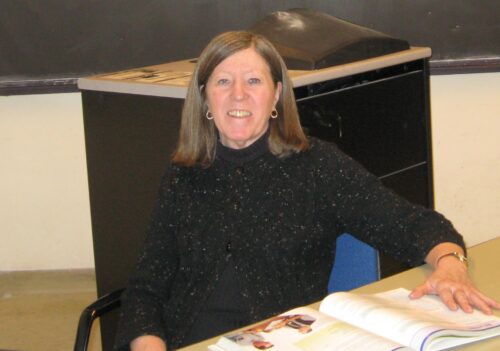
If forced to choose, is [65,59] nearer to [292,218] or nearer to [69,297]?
[69,297]

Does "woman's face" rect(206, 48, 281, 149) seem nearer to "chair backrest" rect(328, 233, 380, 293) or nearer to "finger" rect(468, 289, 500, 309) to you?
"chair backrest" rect(328, 233, 380, 293)

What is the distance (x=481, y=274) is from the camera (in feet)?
5.75

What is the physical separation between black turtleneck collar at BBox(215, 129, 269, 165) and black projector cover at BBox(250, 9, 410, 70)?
53 centimetres

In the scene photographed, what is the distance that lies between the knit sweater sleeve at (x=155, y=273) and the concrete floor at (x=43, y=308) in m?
1.40

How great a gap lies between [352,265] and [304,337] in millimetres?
552

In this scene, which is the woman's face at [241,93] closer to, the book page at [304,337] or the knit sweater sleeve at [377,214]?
the knit sweater sleeve at [377,214]

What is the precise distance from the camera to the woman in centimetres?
191

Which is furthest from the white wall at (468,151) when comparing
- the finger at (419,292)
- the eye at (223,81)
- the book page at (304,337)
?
the book page at (304,337)

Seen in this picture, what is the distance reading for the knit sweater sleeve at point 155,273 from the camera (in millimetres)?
1872

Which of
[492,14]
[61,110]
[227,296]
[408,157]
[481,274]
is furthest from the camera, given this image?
[61,110]

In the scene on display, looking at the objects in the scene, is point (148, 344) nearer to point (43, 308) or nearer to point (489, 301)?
point (489, 301)

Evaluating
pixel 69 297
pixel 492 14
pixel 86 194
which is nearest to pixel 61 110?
pixel 86 194

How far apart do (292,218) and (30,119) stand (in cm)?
204

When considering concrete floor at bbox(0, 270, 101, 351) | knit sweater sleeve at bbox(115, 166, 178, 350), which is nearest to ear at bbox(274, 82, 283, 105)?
knit sweater sleeve at bbox(115, 166, 178, 350)
